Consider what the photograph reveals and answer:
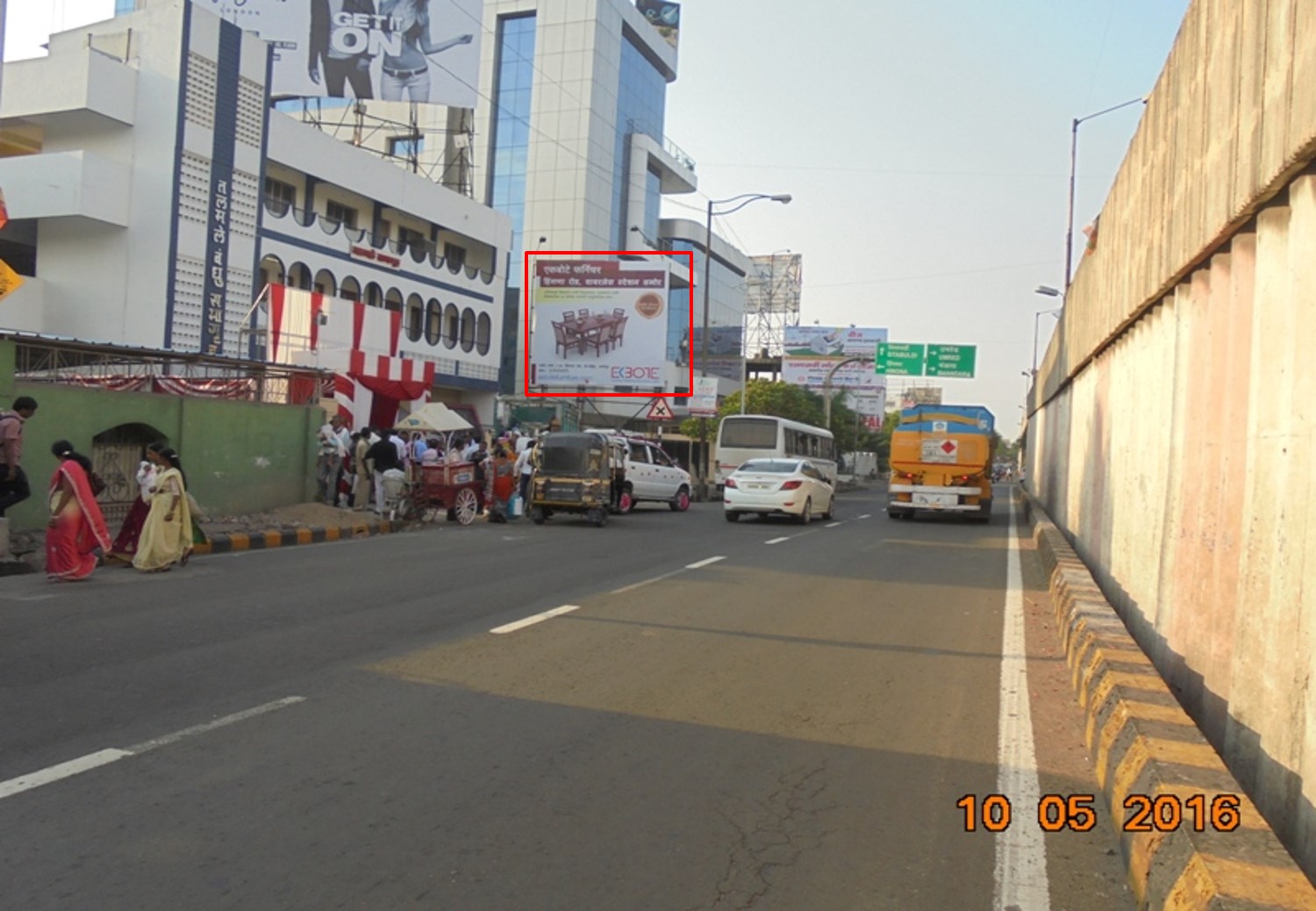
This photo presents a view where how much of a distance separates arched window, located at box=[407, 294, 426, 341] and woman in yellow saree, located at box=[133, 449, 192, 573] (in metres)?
27.7

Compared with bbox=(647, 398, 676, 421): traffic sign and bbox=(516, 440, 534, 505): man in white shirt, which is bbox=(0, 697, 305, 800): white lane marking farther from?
bbox=(647, 398, 676, 421): traffic sign

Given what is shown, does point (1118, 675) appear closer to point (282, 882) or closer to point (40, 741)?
point (282, 882)

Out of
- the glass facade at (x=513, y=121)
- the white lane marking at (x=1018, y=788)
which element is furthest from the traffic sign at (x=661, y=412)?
the glass facade at (x=513, y=121)

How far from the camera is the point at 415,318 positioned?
39812mm

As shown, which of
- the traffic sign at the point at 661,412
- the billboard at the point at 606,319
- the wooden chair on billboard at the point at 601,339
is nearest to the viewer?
the traffic sign at the point at 661,412

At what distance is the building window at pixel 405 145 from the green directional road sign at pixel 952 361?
93.4ft

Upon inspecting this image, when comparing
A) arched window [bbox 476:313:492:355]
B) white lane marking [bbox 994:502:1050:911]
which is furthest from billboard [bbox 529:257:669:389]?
white lane marking [bbox 994:502:1050:911]

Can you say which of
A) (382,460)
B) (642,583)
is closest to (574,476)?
(382,460)

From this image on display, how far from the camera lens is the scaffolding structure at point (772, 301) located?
89.5 metres

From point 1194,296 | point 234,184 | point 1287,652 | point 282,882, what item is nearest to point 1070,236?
point 234,184

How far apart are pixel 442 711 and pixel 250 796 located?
1.57 m

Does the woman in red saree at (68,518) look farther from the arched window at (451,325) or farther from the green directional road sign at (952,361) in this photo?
the green directional road sign at (952,361)

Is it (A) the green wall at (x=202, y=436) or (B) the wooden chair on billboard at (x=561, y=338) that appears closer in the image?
(A) the green wall at (x=202, y=436)

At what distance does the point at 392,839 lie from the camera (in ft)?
13.2
